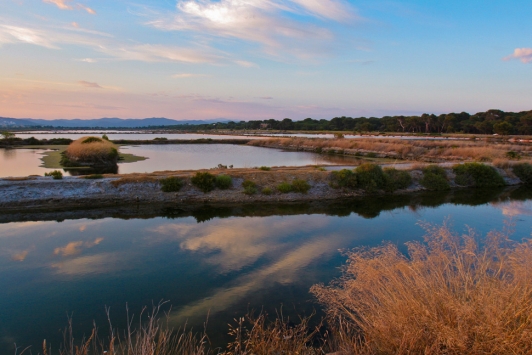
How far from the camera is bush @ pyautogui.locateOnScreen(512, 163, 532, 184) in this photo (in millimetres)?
28391

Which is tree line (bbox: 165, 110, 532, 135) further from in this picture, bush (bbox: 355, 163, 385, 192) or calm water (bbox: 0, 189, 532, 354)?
calm water (bbox: 0, 189, 532, 354)

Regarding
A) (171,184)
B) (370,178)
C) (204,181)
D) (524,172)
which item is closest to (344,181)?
(370,178)

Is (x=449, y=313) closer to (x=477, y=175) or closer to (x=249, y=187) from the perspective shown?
(x=249, y=187)

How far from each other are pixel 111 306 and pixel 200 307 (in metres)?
2.17

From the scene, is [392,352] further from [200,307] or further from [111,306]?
[111,306]

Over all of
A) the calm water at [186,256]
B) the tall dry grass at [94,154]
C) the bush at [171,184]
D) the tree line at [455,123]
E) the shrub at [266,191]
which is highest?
the tree line at [455,123]

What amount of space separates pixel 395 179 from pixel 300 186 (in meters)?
7.37

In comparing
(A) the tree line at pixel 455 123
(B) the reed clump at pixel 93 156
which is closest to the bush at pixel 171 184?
(B) the reed clump at pixel 93 156

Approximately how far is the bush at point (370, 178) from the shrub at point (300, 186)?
153 inches

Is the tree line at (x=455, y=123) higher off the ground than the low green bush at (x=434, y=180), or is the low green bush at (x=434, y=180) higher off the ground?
the tree line at (x=455, y=123)

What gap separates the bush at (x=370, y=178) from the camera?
888 inches

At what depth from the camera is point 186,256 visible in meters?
11.4

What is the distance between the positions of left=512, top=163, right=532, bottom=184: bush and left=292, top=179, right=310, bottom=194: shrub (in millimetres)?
20104

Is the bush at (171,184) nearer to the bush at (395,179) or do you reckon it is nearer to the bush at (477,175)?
the bush at (395,179)
